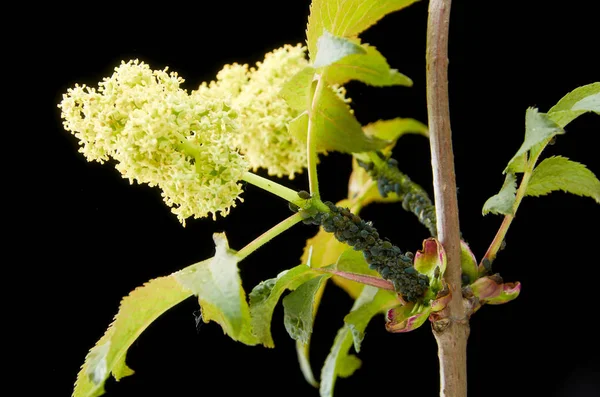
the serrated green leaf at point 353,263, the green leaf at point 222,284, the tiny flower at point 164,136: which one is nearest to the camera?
the green leaf at point 222,284

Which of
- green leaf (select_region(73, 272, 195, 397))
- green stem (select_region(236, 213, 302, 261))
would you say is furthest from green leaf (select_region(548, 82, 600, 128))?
green leaf (select_region(73, 272, 195, 397))

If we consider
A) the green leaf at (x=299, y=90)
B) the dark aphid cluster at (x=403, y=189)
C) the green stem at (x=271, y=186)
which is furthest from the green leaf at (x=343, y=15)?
the dark aphid cluster at (x=403, y=189)

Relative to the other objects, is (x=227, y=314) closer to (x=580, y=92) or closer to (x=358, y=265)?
(x=358, y=265)

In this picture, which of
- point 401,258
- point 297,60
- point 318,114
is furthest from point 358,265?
point 297,60

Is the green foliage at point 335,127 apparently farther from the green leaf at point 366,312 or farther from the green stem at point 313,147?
the green leaf at point 366,312

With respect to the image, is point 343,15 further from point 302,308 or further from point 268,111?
point 302,308

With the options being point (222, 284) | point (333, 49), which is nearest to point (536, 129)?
point (333, 49)
